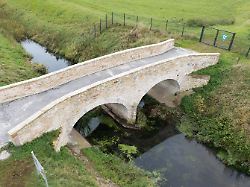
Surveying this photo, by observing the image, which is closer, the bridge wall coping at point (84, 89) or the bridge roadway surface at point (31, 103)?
the bridge wall coping at point (84, 89)

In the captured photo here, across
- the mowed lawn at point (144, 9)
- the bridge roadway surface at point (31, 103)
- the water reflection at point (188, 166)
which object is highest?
the mowed lawn at point (144, 9)

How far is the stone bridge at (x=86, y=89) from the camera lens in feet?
59.6

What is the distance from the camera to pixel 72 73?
22.2 m

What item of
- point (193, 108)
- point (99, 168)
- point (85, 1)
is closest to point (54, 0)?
point (85, 1)

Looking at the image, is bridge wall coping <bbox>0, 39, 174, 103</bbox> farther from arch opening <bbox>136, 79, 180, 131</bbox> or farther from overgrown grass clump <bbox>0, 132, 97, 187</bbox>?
overgrown grass clump <bbox>0, 132, 97, 187</bbox>

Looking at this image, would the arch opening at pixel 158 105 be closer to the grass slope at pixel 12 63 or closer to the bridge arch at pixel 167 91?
the bridge arch at pixel 167 91

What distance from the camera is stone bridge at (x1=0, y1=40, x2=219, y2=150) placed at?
18.2 m

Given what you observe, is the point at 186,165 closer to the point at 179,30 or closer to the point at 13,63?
the point at 179,30

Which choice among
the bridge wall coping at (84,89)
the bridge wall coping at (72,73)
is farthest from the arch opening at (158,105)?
the bridge wall coping at (72,73)

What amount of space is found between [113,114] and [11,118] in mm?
8245

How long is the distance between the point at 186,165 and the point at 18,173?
10168 mm

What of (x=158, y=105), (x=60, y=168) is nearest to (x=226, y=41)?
(x=158, y=105)

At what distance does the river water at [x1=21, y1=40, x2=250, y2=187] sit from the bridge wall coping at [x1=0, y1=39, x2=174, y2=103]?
4.16m

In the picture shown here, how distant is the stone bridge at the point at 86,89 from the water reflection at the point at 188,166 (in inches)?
141
